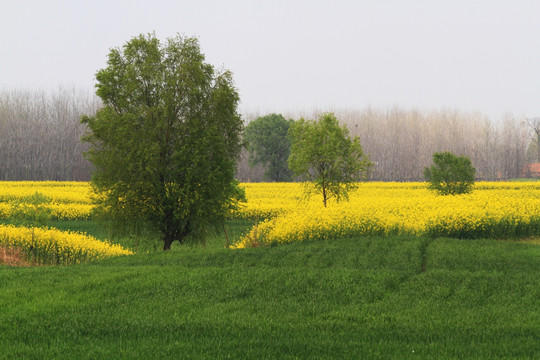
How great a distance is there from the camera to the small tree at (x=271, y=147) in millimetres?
83750

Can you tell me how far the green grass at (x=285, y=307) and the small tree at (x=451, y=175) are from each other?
69.1 ft

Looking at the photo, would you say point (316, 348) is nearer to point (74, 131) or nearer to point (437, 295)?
point (437, 295)

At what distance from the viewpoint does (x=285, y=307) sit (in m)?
11.6

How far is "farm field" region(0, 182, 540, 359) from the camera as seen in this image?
8.85 m

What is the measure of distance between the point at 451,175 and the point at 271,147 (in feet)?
155

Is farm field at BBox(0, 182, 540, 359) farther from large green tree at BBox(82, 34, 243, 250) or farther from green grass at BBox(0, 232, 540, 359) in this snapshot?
large green tree at BBox(82, 34, 243, 250)

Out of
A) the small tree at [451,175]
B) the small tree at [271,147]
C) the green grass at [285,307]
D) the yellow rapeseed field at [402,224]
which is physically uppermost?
the small tree at [271,147]

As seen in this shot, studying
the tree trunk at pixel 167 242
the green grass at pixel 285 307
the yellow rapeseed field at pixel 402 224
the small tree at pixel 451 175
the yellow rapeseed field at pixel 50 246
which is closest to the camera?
the green grass at pixel 285 307

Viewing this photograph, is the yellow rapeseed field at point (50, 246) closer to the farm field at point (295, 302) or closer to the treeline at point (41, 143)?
the farm field at point (295, 302)

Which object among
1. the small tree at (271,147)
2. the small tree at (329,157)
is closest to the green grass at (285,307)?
the small tree at (329,157)

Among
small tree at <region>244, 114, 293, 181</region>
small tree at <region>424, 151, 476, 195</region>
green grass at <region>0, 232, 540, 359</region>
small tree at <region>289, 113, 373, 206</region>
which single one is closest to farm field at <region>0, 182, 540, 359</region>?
green grass at <region>0, 232, 540, 359</region>

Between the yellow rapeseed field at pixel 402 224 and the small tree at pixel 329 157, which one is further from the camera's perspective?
the small tree at pixel 329 157

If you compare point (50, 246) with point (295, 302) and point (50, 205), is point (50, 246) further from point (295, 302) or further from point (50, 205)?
point (50, 205)

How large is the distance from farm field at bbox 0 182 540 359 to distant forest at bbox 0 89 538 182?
227ft
